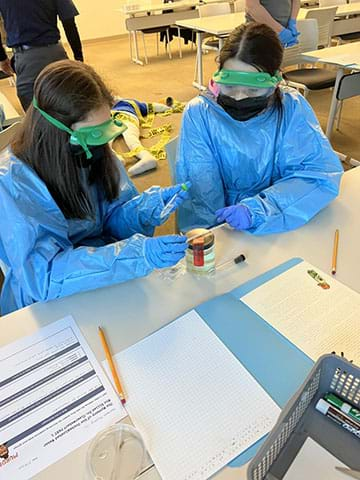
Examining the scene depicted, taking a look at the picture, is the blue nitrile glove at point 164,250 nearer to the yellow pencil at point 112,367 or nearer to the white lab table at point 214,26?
the yellow pencil at point 112,367

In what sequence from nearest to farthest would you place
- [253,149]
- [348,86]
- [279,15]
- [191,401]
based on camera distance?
[191,401]
[253,149]
[348,86]
[279,15]

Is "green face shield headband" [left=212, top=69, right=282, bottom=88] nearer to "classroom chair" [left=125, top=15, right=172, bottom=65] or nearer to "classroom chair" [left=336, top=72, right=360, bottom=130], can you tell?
"classroom chair" [left=336, top=72, right=360, bottom=130]

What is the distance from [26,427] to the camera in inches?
26.6

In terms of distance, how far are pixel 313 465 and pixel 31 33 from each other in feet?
8.50

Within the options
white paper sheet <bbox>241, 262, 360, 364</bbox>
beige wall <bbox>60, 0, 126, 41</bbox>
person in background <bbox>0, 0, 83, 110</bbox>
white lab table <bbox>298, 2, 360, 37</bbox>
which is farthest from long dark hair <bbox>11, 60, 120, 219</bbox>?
beige wall <bbox>60, 0, 126, 41</bbox>

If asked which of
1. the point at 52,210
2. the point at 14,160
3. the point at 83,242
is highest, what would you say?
the point at 14,160

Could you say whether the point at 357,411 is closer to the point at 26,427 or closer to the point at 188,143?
the point at 26,427

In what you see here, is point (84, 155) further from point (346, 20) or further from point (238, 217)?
point (346, 20)

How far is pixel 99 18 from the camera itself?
6.86 m

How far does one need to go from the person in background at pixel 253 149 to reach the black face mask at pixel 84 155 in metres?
0.37

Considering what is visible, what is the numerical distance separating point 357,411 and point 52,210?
768mm

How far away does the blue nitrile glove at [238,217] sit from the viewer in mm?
1074

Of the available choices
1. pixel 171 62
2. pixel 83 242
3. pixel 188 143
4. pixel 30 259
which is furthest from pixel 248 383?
pixel 171 62

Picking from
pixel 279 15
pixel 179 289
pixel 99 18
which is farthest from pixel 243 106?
pixel 99 18
